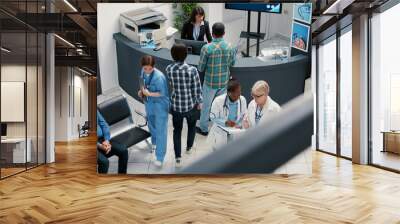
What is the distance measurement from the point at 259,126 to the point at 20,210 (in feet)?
11.9

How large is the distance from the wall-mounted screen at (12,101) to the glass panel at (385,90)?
666 centimetres

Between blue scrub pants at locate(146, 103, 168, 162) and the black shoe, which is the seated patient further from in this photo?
the black shoe

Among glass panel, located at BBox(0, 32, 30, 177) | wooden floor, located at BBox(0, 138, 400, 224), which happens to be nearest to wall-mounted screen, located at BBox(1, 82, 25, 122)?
glass panel, located at BBox(0, 32, 30, 177)

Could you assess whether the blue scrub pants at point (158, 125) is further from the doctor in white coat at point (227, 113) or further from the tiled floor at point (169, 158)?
the doctor in white coat at point (227, 113)

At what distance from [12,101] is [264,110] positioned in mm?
4245

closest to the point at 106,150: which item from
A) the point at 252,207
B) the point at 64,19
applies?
the point at 252,207

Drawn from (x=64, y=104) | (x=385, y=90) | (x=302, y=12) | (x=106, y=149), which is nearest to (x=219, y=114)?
(x=106, y=149)

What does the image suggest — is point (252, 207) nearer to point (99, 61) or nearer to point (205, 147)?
point (205, 147)

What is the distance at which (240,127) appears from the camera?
6363mm

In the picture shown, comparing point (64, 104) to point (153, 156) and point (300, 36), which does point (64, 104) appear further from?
point (300, 36)

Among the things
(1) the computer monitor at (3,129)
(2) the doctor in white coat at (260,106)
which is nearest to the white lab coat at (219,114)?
(2) the doctor in white coat at (260,106)

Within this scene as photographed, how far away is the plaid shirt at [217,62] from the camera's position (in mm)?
6355

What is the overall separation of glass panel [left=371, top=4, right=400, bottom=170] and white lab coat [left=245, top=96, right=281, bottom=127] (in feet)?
7.80

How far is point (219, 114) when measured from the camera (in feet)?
21.0
